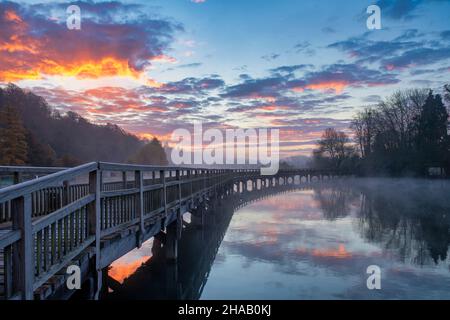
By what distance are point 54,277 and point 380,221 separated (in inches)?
760

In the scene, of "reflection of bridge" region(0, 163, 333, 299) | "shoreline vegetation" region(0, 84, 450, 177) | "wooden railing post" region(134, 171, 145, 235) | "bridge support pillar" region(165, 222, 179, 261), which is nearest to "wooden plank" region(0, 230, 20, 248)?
"reflection of bridge" region(0, 163, 333, 299)

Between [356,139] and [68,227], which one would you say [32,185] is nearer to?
[68,227]

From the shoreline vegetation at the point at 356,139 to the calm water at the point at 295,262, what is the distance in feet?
111

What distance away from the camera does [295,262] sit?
1241 centimetres

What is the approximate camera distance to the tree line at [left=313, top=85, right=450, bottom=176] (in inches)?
2269

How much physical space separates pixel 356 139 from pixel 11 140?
Answer: 69.6 metres

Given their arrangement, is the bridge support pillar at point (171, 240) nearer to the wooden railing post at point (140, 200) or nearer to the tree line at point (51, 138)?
the wooden railing post at point (140, 200)

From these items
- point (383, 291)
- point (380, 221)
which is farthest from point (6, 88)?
point (383, 291)

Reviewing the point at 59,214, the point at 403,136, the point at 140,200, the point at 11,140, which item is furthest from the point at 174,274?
the point at 403,136

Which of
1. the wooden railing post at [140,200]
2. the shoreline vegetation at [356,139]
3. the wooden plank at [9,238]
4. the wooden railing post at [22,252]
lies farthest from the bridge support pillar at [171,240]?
the shoreline vegetation at [356,139]

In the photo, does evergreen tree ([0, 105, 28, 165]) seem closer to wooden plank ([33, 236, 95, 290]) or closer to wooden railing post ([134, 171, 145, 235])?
wooden railing post ([134, 171, 145, 235])

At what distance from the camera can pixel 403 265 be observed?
11.9 meters
